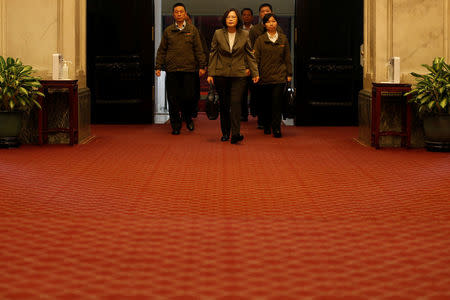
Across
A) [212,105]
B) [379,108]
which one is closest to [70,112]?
[212,105]

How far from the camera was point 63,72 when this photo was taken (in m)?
9.38

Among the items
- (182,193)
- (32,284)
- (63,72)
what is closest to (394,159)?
(182,193)

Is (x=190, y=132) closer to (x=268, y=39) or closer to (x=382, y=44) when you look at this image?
(x=268, y=39)

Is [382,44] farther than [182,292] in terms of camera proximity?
Yes

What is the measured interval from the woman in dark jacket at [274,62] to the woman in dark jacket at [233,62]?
3.12 feet

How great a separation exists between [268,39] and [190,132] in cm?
178

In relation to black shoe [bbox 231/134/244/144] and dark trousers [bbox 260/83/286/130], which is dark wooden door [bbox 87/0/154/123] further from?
black shoe [bbox 231/134/244/144]

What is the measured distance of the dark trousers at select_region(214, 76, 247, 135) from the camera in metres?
9.65

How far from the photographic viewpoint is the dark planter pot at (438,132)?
870 cm

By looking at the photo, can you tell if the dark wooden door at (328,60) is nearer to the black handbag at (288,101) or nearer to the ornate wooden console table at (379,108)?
the black handbag at (288,101)

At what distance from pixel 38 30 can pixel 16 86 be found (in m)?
1.00

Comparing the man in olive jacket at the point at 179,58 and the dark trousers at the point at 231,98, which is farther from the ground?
the man in olive jacket at the point at 179,58

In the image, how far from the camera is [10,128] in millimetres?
8898

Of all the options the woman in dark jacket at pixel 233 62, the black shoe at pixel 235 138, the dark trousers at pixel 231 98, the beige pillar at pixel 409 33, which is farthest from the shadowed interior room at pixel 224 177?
the woman in dark jacket at pixel 233 62
